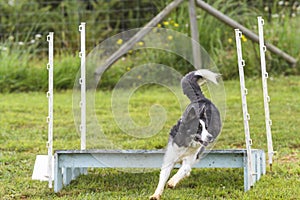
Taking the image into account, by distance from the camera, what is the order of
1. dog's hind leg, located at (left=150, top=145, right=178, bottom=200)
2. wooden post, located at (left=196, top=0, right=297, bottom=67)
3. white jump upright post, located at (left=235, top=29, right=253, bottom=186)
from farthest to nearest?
wooden post, located at (left=196, top=0, right=297, bottom=67)
white jump upright post, located at (left=235, top=29, right=253, bottom=186)
dog's hind leg, located at (left=150, top=145, right=178, bottom=200)

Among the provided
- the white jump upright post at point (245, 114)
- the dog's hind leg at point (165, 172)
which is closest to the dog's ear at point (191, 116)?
the dog's hind leg at point (165, 172)

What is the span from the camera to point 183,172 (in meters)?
4.41

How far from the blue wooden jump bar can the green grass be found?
0.59 ft

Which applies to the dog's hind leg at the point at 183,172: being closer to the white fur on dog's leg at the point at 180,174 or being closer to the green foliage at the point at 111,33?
the white fur on dog's leg at the point at 180,174

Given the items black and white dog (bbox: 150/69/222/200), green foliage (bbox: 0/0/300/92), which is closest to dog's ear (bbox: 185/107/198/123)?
black and white dog (bbox: 150/69/222/200)

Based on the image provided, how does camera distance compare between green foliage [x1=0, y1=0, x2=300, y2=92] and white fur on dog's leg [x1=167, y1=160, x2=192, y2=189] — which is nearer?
white fur on dog's leg [x1=167, y1=160, x2=192, y2=189]

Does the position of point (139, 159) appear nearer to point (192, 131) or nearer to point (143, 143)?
point (192, 131)

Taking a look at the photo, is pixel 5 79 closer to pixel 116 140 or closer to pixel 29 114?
pixel 29 114

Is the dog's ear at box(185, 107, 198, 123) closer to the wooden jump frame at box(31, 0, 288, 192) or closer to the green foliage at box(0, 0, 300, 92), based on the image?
the wooden jump frame at box(31, 0, 288, 192)

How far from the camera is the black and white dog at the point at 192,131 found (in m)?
4.42

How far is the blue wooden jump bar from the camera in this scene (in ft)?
16.8

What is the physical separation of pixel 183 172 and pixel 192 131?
0.86 feet

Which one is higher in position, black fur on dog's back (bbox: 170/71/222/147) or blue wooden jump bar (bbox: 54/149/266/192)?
black fur on dog's back (bbox: 170/71/222/147)

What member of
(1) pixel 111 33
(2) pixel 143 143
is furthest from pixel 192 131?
(1) pixel 111 33
